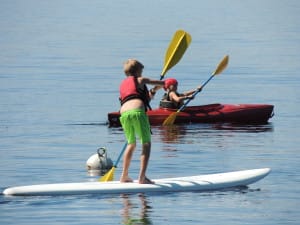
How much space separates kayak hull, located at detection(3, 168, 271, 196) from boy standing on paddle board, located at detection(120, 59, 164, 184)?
153 millimetres

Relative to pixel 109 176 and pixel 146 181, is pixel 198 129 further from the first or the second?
pixel 146 181

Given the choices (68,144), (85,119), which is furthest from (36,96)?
(68,144)

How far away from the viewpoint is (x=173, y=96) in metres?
24.3

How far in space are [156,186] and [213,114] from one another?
854 centimetres

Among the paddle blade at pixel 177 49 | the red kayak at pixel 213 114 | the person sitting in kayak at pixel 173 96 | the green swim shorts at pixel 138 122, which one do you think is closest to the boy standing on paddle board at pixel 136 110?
the green swim shorts at pixel 138 122

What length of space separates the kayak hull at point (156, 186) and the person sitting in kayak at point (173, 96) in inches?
273

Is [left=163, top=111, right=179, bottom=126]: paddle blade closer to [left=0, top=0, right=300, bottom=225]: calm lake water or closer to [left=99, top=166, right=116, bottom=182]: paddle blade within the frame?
[left=0, top=0, right=300, bottom=225]: calm lake water

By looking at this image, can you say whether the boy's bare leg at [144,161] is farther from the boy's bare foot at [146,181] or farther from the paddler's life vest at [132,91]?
the paddler's life vest at [132,91]

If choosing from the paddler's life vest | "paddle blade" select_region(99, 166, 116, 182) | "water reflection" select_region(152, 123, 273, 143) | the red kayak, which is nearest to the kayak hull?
"paddle blade" select_region(99, 166, 116, 182)

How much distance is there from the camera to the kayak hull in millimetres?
16031

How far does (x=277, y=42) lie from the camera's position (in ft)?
179

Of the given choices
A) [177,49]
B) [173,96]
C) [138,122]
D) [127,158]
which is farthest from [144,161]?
[173,96]

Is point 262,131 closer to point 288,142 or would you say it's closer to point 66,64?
point 288,142

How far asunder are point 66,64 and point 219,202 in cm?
2701
